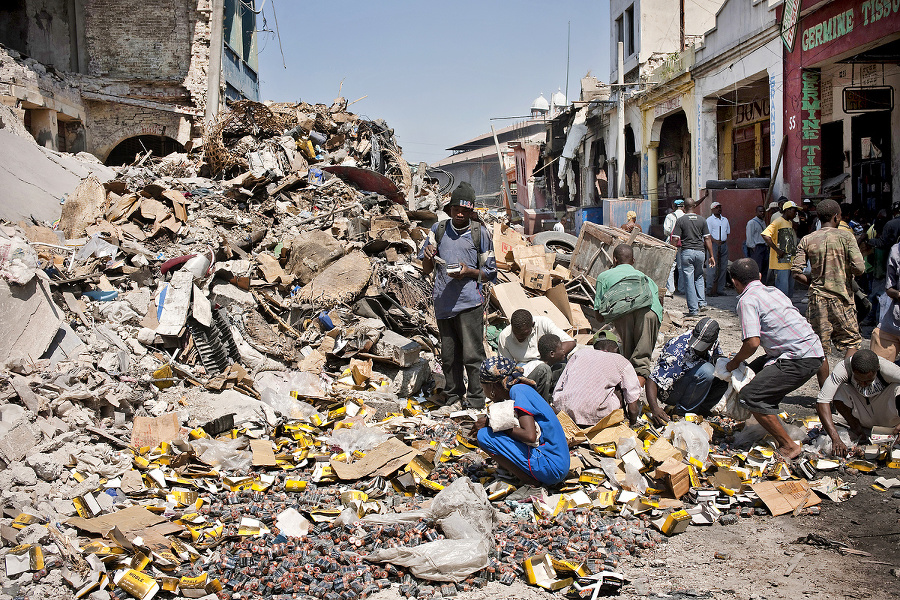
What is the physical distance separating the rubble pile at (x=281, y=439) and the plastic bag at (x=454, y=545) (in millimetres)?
13

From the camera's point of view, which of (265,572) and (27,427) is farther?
(27,427)

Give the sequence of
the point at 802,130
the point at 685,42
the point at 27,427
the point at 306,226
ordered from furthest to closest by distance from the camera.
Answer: the point at 685,42
the point at 802,130
the point at 306,226
the point at 27,427

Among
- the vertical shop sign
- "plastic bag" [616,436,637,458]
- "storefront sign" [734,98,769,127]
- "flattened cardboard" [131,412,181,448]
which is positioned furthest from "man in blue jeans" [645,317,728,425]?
"storefront sign" [734,98,769,127]

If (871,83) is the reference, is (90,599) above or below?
below

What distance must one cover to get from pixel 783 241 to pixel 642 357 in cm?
414

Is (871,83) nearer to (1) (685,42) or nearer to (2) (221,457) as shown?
(1) (685,42)

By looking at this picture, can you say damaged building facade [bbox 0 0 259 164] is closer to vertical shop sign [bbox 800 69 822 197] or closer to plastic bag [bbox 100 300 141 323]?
plastic bag [bbox 100 300 141 323]

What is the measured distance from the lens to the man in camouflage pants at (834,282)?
235 inches

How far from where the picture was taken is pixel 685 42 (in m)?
21.6

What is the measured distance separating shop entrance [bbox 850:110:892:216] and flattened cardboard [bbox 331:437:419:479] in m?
10.9

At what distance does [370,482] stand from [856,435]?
11.1 ft

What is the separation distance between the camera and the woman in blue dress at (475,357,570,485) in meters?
4.08

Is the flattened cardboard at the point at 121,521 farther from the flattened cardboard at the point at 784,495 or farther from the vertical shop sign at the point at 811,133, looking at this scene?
the vertical shop sign at the point at 811,133

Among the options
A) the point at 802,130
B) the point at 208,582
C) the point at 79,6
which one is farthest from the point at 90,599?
the point at 79,6
